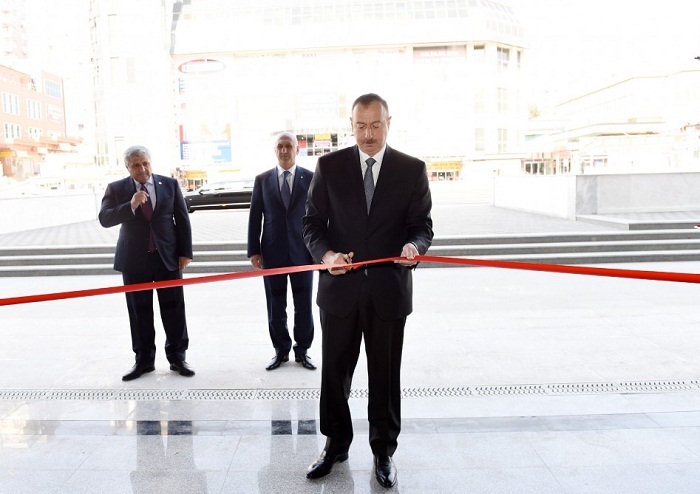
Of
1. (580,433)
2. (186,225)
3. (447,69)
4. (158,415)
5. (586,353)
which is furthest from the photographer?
(447,69)

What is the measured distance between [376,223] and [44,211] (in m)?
14.6

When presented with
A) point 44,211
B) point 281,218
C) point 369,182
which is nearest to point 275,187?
point 281,218

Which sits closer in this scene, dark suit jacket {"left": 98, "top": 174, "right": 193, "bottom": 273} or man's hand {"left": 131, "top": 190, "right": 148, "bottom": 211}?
man's hand {"left": 131, "top": 190, "right": 148, "bottom": 211}

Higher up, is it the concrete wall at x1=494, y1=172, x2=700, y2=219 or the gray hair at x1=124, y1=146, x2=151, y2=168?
the gray hair at x1=124, y1=146, x2=151, y2=168

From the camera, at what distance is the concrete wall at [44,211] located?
13.7 m

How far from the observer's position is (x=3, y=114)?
167ft

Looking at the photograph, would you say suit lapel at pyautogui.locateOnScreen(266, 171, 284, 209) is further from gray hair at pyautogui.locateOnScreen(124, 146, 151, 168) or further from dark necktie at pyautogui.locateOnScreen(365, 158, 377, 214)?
dark necktie at pyautogui.locateOnScreen(365, 158, 377, 214)

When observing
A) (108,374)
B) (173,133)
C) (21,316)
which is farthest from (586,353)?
(173,133)

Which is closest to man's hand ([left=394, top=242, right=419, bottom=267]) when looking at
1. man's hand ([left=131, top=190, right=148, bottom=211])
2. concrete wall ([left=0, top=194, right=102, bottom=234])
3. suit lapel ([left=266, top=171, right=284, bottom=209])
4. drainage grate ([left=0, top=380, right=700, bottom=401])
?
drainage grate ([left=0, top=380, right=700, bottom=401])

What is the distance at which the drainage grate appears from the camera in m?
3.78

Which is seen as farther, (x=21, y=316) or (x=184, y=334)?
(x=21, y=316)

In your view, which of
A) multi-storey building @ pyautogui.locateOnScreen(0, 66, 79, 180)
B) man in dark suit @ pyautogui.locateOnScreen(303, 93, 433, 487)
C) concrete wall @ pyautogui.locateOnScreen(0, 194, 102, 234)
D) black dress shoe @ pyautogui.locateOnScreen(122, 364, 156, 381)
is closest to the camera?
man in dark suit @ pyautogui.locateOnScreen(303, 93, 433, 487)

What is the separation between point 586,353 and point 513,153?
5528 cm

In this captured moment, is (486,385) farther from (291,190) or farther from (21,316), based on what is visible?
(21,316)
